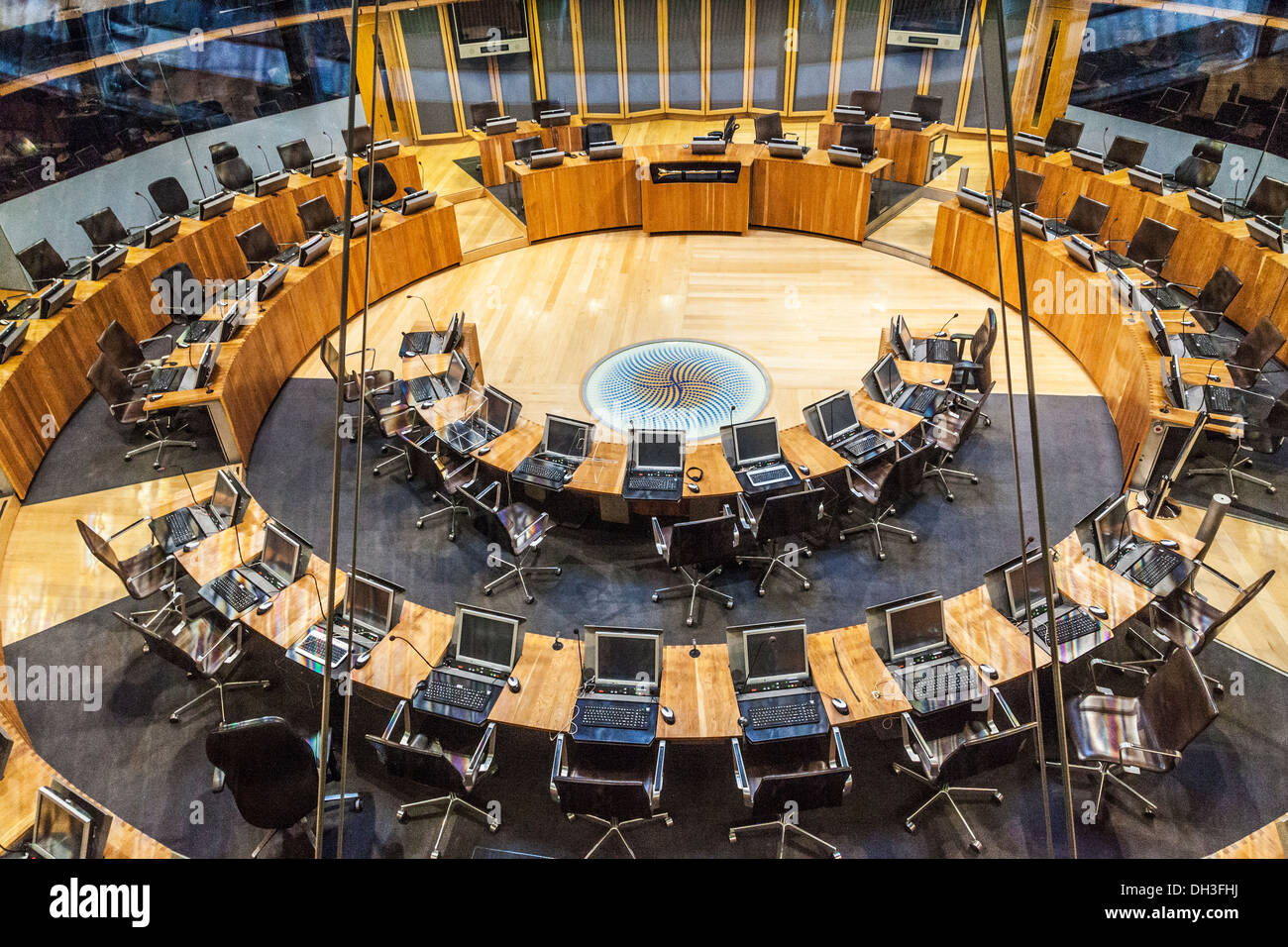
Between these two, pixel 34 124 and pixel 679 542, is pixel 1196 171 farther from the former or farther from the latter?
pixel 34 124

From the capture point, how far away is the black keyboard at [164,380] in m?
8.14

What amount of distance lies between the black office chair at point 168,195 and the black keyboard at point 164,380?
3.88m

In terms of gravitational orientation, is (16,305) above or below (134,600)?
above

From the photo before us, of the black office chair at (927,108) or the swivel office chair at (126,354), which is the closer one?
the swivel office chair at (126,354)

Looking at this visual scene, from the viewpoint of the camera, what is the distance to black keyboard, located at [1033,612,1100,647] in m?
5.51

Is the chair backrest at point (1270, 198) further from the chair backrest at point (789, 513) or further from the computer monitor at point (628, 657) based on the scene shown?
the computer monitor at point (628, 657)

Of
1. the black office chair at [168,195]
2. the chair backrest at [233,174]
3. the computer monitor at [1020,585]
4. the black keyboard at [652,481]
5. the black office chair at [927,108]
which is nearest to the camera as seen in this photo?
the computer monitor at [1020,585]

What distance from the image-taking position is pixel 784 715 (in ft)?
17.1

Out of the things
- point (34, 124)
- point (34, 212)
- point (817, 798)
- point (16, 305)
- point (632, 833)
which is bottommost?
point (632, 833)

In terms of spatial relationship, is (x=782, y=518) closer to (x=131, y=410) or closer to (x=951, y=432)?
(x=951, y=432)

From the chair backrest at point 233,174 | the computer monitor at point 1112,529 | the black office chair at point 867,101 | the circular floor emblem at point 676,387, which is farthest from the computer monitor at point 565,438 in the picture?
the black office chair at point 867,101
